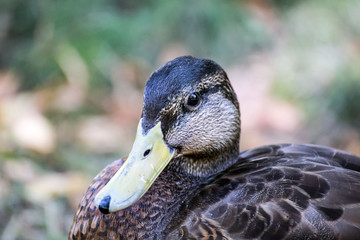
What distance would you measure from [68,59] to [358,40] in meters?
2.38

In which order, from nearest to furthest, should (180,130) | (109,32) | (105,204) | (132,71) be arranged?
(105,204)
(180,130)
(109,32)
(132,71)

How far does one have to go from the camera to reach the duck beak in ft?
5.86

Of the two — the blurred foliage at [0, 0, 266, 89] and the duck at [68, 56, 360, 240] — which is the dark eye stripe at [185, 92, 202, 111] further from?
the blurred foliage at [0, 0, 266, 89]

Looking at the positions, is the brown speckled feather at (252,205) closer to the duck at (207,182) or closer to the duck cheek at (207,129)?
the duck at (207,182)

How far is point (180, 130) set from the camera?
2.00 meters

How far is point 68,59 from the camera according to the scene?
4.01 meters

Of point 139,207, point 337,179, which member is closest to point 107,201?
point 139,207

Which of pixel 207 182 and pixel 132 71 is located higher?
pixel 132 71

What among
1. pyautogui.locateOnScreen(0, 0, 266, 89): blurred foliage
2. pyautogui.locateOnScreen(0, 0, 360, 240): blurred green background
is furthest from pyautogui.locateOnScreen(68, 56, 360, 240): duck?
pyautogui.locateOnScreen(0, 0, 266, 89): blurred foliage

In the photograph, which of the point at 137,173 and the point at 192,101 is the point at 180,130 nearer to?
the point at 192,101

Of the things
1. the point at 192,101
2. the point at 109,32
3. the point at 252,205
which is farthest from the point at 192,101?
the point at 109,32

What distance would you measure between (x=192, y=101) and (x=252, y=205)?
0.46m

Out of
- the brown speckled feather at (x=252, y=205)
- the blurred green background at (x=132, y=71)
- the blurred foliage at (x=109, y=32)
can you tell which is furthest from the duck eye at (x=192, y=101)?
the blurred foliage at (x=109, y=32)

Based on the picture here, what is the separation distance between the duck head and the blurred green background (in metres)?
1.33
